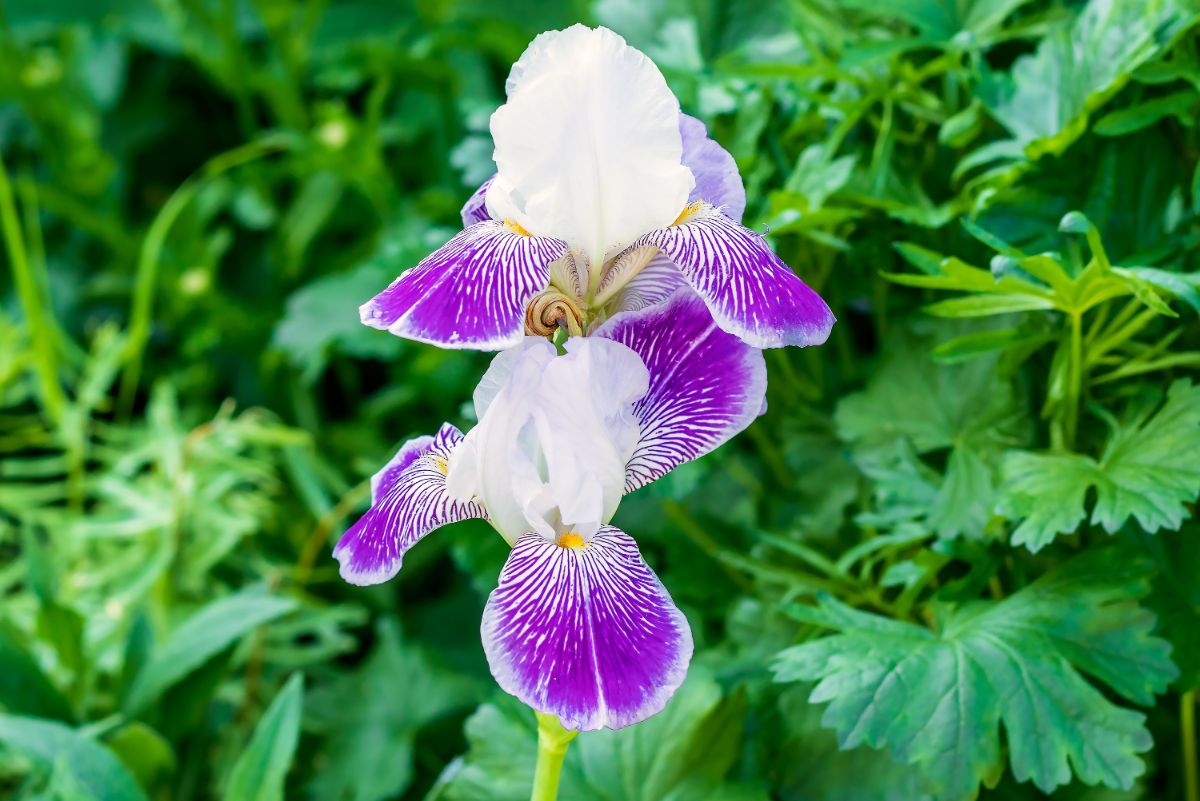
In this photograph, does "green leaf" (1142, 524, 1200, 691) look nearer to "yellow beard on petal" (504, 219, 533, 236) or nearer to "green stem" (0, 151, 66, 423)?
"yellow beard on petal" (504, 219, 533, 236)

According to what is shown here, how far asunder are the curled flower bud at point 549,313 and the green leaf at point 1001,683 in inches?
8.4

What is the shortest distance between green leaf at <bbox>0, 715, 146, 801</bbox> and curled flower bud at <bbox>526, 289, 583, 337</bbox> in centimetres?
46

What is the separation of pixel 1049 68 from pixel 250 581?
79 centimetres

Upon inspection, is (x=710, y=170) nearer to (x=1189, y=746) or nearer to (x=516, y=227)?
(x=516, y=227)

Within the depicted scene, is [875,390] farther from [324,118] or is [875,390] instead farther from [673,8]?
[324,118]

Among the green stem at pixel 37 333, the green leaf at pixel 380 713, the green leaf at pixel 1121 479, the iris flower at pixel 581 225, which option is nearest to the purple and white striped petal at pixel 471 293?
the iris flower at pixel 581 225

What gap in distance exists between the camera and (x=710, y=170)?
531 mm

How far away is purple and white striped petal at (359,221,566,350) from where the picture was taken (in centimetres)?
45

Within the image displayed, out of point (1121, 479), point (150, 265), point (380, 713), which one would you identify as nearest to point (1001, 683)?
point (1121, 479)

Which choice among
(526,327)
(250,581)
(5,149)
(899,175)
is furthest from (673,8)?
(5,149)

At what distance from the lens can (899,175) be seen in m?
0.77

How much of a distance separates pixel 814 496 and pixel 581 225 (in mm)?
376

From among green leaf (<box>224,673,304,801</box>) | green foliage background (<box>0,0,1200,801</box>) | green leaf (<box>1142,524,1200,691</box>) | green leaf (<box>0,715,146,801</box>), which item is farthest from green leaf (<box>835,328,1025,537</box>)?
green leaf (<box>0,715,146,801</box>)

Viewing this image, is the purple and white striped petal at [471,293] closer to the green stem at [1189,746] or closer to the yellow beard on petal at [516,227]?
the yellow beard on petal at [516,227]
